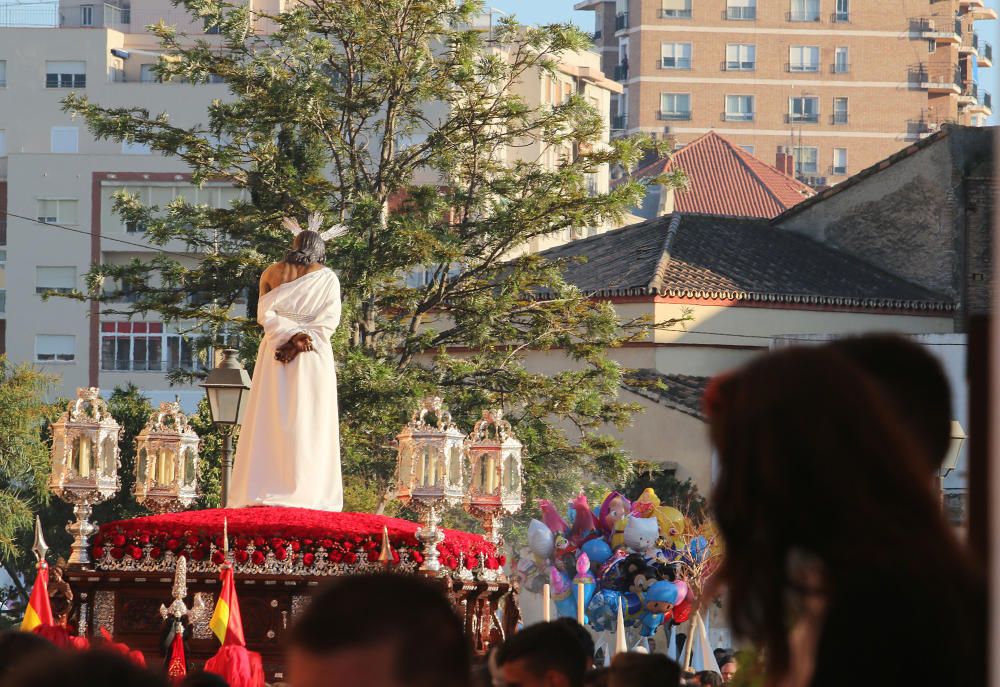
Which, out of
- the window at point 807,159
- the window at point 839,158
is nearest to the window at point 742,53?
the window at point 807,159

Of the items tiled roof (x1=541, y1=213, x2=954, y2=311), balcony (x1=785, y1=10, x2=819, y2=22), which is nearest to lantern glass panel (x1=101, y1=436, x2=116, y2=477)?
tiled roof (x1=541, y1=213, x2=954, y2=311)

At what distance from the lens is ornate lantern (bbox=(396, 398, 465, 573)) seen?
12648 mm

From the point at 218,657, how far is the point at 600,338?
61.1ft

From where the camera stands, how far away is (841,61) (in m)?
90.2

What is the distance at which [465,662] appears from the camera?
266 centimetres

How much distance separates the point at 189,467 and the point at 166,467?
0.17 meters

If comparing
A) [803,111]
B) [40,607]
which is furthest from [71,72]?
[40,607]

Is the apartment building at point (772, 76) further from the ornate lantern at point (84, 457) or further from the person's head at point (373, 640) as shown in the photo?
the person's head at point (373, 640)

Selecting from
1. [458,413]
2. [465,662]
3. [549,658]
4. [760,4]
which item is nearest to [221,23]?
[458,413]

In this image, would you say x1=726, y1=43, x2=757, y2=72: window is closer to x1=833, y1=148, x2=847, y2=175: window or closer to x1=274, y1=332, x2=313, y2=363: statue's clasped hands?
x1=833, y1=148, x2=847, y2=175: window

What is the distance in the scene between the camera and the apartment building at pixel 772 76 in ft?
295

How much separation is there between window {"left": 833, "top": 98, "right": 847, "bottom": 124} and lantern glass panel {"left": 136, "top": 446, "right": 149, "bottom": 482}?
79344 mm

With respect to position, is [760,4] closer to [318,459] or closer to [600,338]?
[600,338]

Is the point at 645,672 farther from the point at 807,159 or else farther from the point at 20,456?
the point at 807,159
